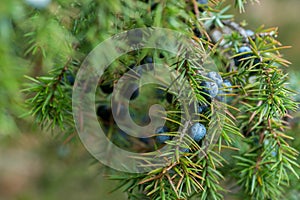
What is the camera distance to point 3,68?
40 cm

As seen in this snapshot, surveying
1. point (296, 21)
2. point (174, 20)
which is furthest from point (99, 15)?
point (296, 21)

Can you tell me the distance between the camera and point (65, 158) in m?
1.08

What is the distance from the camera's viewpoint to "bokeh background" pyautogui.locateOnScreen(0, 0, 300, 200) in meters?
0.90

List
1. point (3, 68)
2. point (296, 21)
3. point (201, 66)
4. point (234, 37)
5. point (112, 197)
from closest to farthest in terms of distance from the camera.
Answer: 1. point (3, 68)
2. point (201, 66)
3. point (234, 37)
4. point (112, 197)
5. point (296, 21)

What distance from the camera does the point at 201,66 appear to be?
0.51 m

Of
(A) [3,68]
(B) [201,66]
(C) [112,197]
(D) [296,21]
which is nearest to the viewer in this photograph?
(A) [3,68]

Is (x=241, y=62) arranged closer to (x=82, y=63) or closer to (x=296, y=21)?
(x=82, y=63)

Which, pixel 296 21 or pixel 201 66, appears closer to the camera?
pixel 201 66

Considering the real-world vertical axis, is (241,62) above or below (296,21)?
below

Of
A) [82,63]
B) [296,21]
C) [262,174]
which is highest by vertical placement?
[296,21]

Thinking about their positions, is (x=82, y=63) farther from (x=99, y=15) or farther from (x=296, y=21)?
(x=296, y=21)

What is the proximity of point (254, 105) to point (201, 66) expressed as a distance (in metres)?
0.14

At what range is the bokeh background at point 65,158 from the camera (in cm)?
90

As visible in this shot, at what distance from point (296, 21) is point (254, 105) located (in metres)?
1.29
